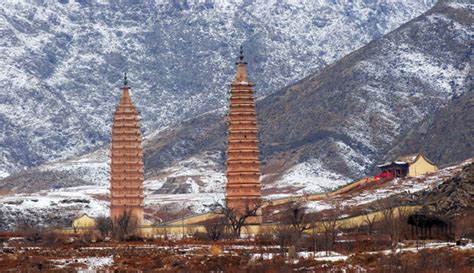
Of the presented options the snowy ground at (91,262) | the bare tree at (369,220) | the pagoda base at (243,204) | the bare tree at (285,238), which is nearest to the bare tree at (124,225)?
the pagoda base at (243,204)

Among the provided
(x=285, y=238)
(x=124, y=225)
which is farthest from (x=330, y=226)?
(x=124, y=225)

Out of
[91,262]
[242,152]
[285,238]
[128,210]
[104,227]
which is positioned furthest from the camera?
[128,210]

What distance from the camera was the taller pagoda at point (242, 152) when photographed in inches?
7298

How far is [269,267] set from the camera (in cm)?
10888

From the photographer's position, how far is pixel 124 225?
171500 mm

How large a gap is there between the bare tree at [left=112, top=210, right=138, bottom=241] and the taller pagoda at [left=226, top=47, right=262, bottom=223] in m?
10.8

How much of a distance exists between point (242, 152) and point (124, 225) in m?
20.3

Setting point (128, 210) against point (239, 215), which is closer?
point (239, 215)

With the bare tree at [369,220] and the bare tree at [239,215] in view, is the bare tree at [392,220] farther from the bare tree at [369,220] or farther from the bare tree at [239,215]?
the bare tree at [239,215]

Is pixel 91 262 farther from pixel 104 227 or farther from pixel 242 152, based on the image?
pixel 242 152

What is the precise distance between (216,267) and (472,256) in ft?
56.8

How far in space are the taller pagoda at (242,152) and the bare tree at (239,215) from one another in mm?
2261

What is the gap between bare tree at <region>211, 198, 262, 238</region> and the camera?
541ft

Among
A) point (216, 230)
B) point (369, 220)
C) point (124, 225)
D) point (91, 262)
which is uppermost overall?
point (124, 225)
